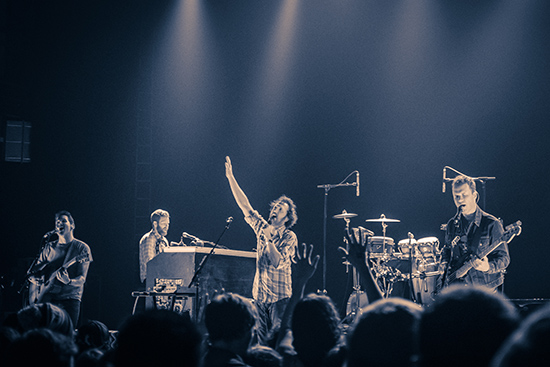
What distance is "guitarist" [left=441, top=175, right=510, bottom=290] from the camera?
6078 mm

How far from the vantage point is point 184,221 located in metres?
11.6

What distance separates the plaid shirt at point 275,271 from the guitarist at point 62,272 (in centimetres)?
218

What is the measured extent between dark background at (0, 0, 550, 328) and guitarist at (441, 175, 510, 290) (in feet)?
16.2

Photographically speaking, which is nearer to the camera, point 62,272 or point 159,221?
point 62,272

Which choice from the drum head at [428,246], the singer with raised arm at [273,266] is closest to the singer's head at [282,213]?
the singer with raised arm at [273,266]

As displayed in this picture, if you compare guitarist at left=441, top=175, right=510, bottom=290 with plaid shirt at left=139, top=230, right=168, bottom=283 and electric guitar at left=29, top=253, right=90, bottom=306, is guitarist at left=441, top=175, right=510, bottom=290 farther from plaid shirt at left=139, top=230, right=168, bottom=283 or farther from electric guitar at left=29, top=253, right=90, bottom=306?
electric guitar at left=29, top=253, right=90, bottom=306

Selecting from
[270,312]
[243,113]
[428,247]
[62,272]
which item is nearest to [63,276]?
[62,272]

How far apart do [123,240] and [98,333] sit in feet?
27.2

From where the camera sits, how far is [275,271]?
6801 millimetres

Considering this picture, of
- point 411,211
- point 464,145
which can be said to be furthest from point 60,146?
point 464,145

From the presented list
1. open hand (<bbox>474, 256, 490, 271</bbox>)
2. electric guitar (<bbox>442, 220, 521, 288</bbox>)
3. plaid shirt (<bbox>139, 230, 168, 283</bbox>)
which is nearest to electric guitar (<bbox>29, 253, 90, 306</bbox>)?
plaid shirt (<bbox>139, 230, 168, 283</bbox>)

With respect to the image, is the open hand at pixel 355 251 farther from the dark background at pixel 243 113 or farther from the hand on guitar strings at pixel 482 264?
the dark background at pixel 243 113

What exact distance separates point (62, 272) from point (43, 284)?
0.93 ft

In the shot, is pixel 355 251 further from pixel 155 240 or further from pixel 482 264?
pixel 155 240
